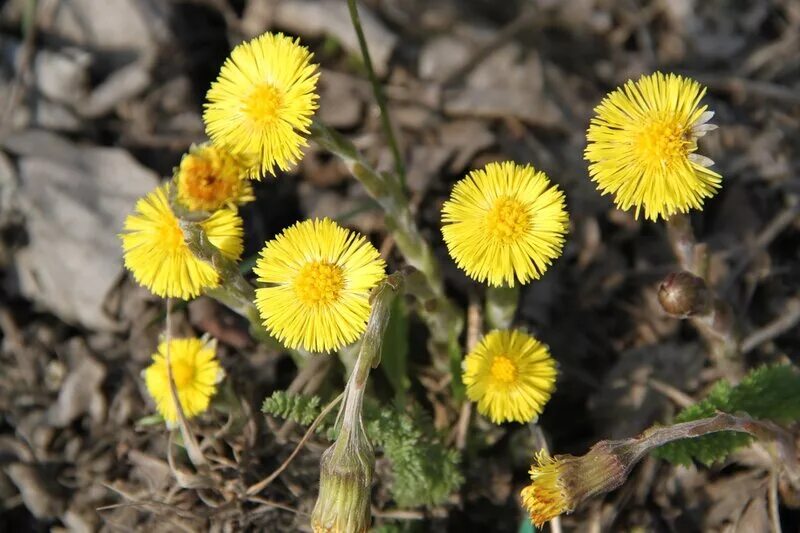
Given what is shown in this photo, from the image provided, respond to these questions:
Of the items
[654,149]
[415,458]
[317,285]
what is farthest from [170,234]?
[654,149]

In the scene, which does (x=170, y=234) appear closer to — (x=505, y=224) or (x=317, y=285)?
(x=317, y=285)

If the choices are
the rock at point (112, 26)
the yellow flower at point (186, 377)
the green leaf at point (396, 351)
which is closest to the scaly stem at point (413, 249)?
the green leaf at point (396, 351)

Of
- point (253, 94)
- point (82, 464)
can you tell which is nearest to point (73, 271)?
point (82, 464)

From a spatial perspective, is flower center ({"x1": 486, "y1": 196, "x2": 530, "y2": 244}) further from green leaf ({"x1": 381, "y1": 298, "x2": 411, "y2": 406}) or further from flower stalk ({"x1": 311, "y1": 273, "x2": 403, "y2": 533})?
green leaf ({"x1": 381, "y1": 298, "x2": 411, "y2": 406})

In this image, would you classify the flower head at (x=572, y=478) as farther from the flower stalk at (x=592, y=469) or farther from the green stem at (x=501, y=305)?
the green stem at (x=501, y=305)

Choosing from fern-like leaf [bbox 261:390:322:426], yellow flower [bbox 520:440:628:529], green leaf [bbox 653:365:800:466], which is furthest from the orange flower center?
green leaf [bbox 653:365:800:466]

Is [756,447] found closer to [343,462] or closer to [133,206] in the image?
[343,462]
